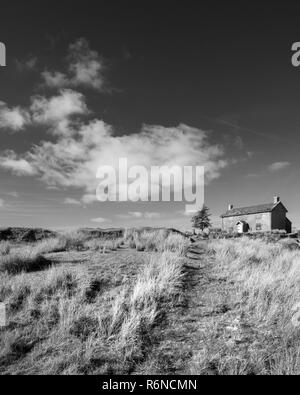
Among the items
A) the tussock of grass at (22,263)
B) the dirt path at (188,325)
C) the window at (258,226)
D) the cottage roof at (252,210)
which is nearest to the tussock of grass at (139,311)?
the dirt path at (188,325)

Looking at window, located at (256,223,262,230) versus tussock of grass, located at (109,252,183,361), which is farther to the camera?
window, located at (256,223,262,230)

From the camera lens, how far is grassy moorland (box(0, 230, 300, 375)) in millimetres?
3369

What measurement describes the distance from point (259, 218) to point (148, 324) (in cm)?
4416

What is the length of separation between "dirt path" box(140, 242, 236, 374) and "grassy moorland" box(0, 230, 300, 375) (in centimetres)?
2

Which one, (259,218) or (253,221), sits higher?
(259,218)

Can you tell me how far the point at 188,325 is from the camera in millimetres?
4562

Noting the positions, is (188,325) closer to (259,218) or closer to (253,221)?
(259,218)

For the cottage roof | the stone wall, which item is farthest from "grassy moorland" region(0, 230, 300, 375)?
the cottage roof

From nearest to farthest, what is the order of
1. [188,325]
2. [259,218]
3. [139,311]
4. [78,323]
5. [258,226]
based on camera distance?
[78,323]
[188,325]
[139,311]
[258,226]
[259,218]

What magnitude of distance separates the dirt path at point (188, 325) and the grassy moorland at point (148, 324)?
0.05ft

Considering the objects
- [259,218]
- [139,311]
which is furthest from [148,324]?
[259,218]

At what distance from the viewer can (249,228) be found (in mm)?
A: 44969

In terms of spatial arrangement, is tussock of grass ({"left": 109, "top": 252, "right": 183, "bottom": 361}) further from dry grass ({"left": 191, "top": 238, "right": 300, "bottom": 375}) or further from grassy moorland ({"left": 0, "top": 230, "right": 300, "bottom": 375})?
dry grass ({"left": 191, "top": 238, "right": 300, "bottom": 375})
